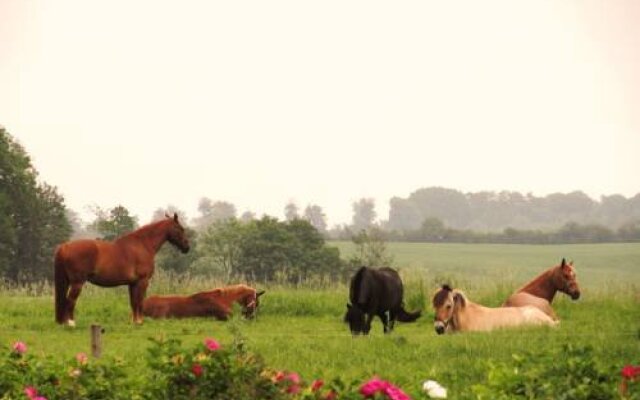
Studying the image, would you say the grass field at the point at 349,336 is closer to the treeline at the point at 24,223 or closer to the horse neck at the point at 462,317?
the horse neck at the point at 462,317

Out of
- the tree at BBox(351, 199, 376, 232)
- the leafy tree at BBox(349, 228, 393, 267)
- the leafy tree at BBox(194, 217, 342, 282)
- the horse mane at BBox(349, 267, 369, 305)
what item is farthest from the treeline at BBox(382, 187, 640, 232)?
the horse mane at BBox(349, 267, 369, 305)

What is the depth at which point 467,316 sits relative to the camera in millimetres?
15812

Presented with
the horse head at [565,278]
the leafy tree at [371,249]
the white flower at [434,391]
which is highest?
the leafy tree at [371,249]

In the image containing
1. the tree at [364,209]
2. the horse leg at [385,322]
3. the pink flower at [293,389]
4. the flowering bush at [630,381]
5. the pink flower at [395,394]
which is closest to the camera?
the pink flower at [395,394]

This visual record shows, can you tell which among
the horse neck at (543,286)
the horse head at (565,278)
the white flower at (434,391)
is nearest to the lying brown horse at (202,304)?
the horse neck at (543,286)

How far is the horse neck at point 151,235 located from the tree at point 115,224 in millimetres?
31991

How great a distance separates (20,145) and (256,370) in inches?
1906

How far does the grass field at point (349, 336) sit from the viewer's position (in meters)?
11.1

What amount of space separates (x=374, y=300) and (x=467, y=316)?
1.91 metres

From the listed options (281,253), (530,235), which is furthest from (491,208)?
(281,253)

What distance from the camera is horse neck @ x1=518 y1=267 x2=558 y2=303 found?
19.3 m

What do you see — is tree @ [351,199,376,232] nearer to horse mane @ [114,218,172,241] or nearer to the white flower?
horse mane @ [114,218,172,241]

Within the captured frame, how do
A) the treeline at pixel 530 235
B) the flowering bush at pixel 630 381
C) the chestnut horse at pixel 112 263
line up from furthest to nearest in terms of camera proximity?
the treeline at pixel 530 235
the chestnut horse at pixel 112 263
the flowering bush at pixel 630 381

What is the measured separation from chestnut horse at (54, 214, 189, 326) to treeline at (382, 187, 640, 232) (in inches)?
4725
